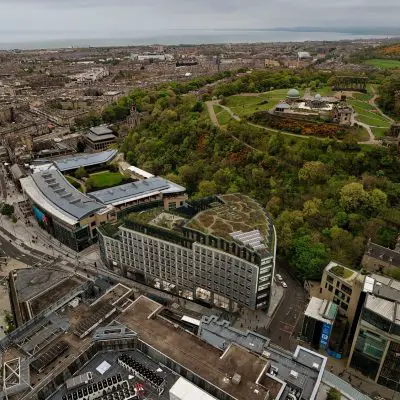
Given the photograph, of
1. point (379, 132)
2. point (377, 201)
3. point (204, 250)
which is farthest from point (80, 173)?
point (379, 132)

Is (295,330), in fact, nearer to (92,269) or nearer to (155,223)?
(155,223)

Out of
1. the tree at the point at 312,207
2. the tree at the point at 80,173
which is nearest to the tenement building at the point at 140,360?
the tree at the point at 312,207

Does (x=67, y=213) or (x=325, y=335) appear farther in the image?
(x=67, y=213)

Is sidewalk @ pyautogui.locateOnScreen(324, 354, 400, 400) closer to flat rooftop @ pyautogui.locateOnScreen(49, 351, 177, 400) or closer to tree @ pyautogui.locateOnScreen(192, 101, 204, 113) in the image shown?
flat rooftop @ pyautogui.locateOnScreen(49, 351, 177, 400)

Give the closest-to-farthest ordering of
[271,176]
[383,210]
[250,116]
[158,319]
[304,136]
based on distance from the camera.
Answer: [158,319], [383,210], [271,176], [304,136], [250,116]

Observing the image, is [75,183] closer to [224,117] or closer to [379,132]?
[224,117]

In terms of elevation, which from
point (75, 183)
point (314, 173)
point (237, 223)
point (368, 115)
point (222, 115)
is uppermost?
point (368, 115)

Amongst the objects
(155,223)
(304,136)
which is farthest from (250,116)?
(155,223)
